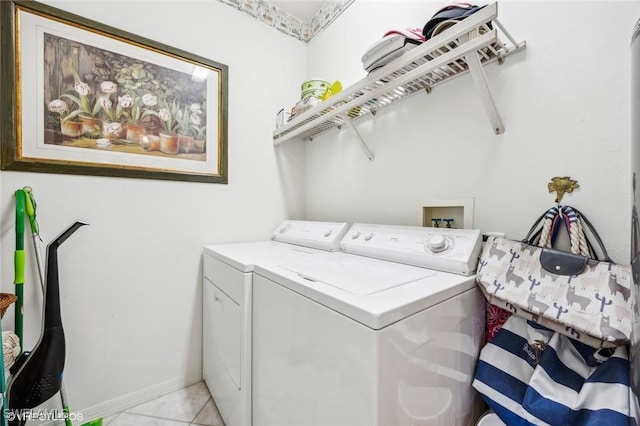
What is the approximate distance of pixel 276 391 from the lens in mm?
900

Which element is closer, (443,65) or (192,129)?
(443,65)

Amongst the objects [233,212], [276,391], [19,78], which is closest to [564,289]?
[276,391]

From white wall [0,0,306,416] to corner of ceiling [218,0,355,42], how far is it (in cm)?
7

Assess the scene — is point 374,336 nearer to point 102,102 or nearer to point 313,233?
point 313,233

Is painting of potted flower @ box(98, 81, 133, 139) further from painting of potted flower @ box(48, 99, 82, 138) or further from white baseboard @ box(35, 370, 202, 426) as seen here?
white baseboard @ box(35, 370, 202, 426)

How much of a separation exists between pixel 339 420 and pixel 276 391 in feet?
1.11

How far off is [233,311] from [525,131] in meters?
1.37

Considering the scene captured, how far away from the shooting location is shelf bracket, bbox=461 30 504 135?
0.88m

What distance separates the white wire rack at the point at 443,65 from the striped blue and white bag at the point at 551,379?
2.51 ft

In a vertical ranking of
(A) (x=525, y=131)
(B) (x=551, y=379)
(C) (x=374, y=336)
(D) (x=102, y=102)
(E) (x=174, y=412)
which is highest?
(D) (x=102, y=102)

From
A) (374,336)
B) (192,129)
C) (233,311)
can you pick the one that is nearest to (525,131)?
(374,336)

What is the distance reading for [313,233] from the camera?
62.1 inches

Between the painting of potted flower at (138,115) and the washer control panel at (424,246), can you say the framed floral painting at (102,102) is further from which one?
the washer control panel at (424,246)

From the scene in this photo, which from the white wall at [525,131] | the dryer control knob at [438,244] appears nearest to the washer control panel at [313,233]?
the white wall at [525,131]
